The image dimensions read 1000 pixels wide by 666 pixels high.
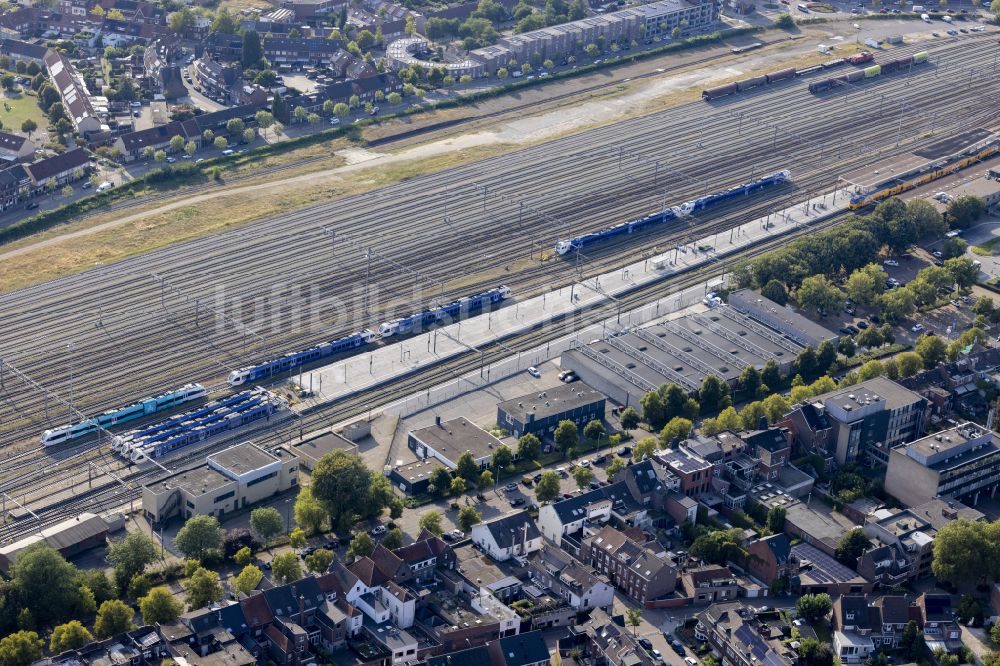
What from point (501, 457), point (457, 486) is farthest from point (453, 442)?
point (457, 486)

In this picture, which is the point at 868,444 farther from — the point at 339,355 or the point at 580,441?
the point at 339,355

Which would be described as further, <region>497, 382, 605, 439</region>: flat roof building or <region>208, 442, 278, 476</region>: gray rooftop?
<region>497, 382, 605, 439</region>: flat roof building

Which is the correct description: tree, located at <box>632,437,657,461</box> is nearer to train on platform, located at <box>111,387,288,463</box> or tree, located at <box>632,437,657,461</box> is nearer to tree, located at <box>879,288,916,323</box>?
train on platform, located at <box>111,387,288,463</box>

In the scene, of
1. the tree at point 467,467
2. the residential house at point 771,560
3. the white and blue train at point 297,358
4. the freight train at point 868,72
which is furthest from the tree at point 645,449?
the freight train at point 868,72

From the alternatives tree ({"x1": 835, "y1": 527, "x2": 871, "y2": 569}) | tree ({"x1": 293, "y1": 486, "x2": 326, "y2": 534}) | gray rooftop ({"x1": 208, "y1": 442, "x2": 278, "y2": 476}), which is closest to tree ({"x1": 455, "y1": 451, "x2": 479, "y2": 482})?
tree ({"x1": 293, "y1": 486, "x2": 326, "y2": 534})

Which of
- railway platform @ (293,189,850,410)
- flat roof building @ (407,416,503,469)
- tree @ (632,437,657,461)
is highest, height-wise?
tree @ (632,437,657,461)

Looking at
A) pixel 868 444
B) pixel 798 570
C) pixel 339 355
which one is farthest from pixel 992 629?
pixel 339 355
